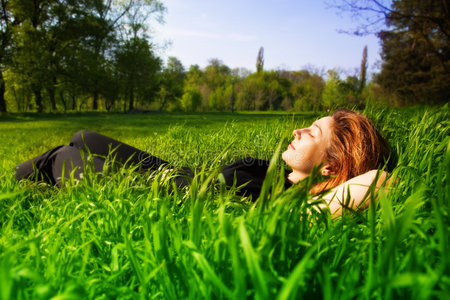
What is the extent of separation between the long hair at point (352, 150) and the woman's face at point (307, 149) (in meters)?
0.05

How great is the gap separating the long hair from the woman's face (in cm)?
5

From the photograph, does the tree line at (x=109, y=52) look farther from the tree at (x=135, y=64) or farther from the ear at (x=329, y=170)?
the ear at (x=329, y=170)

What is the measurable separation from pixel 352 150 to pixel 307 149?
336 millimetres

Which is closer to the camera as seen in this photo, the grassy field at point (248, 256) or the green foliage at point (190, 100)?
the grassy field at point (248, 256)

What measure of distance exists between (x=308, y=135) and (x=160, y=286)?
1.73 metres

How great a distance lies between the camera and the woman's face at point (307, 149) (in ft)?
7.00

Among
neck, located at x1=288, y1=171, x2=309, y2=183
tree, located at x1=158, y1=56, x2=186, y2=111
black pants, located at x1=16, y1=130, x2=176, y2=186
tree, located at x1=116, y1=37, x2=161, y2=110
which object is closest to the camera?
neck, located at x1=288, y1=171, x2=309, y2=183

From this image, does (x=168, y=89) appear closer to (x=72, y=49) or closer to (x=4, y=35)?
(x=72, y=49)

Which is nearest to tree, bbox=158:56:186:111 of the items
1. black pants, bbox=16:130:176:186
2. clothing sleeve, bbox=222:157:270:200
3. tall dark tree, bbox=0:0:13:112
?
tall dark tree, bbox=0:0:13:112

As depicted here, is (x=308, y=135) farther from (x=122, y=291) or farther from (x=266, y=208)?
(x=122, y=291)

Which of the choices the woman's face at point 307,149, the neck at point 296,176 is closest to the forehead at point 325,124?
the woman's face at point 307,149

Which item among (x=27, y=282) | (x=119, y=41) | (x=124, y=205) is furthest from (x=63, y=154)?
(x=119, y=41)

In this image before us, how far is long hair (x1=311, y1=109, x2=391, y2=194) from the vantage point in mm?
2043

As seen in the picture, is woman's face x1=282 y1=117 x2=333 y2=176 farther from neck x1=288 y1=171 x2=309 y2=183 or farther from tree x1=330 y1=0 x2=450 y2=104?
tree x1=330 y1=0 x2=450 y2=104
